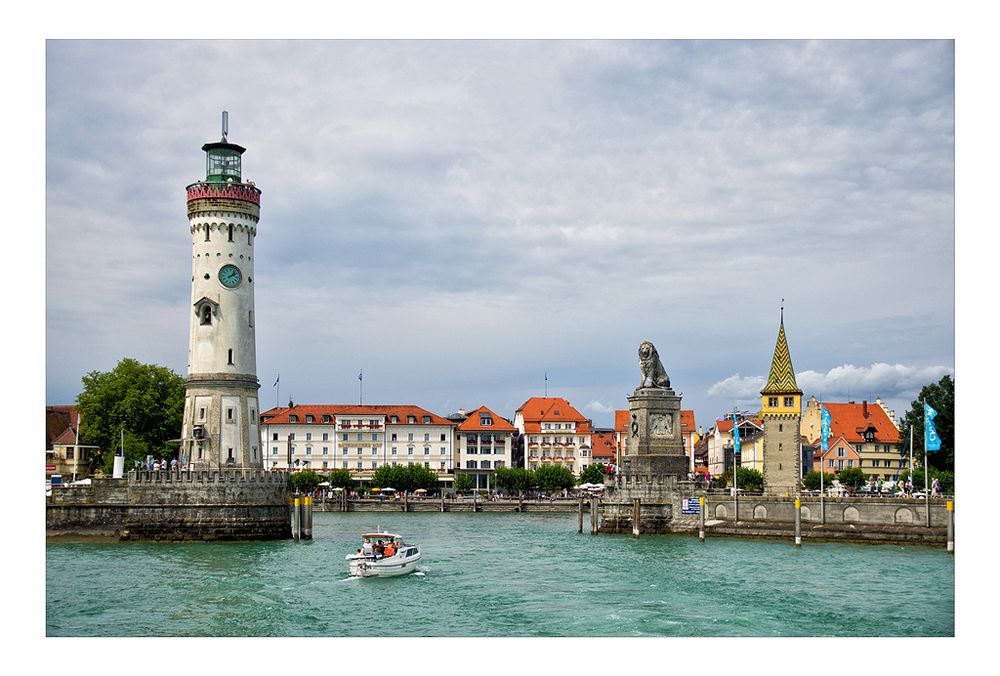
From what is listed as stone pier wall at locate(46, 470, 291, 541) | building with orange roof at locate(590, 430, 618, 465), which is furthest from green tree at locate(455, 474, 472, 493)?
stone pier wall at locate(46, 470, 291, 541)

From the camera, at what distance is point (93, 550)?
53312 millimetres

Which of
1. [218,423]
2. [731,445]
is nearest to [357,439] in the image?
[731,445]

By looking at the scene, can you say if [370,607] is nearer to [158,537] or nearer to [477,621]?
[477,621]

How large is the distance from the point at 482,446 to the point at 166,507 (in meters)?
80.4

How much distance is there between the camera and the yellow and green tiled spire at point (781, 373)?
274 ft

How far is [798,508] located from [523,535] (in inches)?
722

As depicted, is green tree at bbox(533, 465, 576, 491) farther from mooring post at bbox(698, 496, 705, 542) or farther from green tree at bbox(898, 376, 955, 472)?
mooring post at bbox(698, 496, 705, 542)

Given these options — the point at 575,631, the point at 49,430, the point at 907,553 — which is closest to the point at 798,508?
the point at 907,553

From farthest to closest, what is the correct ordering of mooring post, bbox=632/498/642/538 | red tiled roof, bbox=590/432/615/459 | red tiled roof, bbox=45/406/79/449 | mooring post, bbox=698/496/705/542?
1. red tiled roof, bbox=590/432/615/459
2. red tiled roof, bbox=45/406/79/449
3. mooring post, bbox=632/498/642/538
4. mooring post, bbox=698/496/705/542

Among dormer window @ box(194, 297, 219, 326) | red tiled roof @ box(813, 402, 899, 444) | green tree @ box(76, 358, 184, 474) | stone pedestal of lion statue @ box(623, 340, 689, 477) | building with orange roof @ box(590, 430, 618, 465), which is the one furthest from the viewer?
building with orange roof @ box(590, 430, 618, 465)

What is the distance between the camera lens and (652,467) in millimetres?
67188

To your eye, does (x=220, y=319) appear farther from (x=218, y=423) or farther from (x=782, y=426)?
(x=782, y=426)

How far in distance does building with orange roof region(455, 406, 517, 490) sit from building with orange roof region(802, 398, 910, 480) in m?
37.7

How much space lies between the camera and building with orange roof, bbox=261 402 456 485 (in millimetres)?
130750
